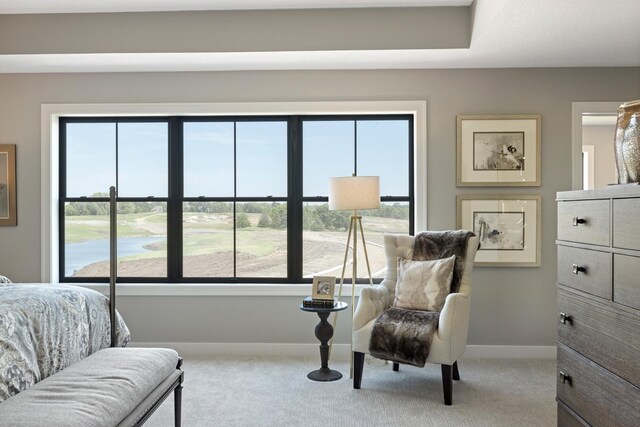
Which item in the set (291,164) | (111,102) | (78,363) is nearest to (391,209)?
(291,164)

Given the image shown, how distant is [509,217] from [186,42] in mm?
2951

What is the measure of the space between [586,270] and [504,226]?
7.17 ft

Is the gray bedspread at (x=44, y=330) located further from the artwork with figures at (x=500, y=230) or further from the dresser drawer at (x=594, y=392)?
the artwork with figures at (x=500, y=230)

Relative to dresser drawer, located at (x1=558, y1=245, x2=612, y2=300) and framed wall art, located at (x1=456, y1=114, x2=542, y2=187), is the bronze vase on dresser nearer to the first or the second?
dresser drawer, located at (x1=558, y1=245, x2=612, y2=300)

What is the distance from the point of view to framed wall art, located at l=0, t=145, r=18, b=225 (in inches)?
182

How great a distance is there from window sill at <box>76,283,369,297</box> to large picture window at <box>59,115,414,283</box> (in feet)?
0.47

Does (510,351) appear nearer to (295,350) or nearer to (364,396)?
(364,396)

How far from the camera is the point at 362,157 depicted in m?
4.71

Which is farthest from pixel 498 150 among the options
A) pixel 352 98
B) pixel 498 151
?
pixel 352 98

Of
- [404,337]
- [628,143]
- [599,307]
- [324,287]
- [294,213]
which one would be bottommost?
[404,337]

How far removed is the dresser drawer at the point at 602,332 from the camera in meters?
1.96

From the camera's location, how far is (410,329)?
347 centimetres

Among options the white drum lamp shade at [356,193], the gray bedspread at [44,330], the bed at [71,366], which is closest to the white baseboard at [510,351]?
the white drum lamp shade at [356,193]

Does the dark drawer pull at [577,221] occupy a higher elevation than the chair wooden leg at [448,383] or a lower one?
higher
